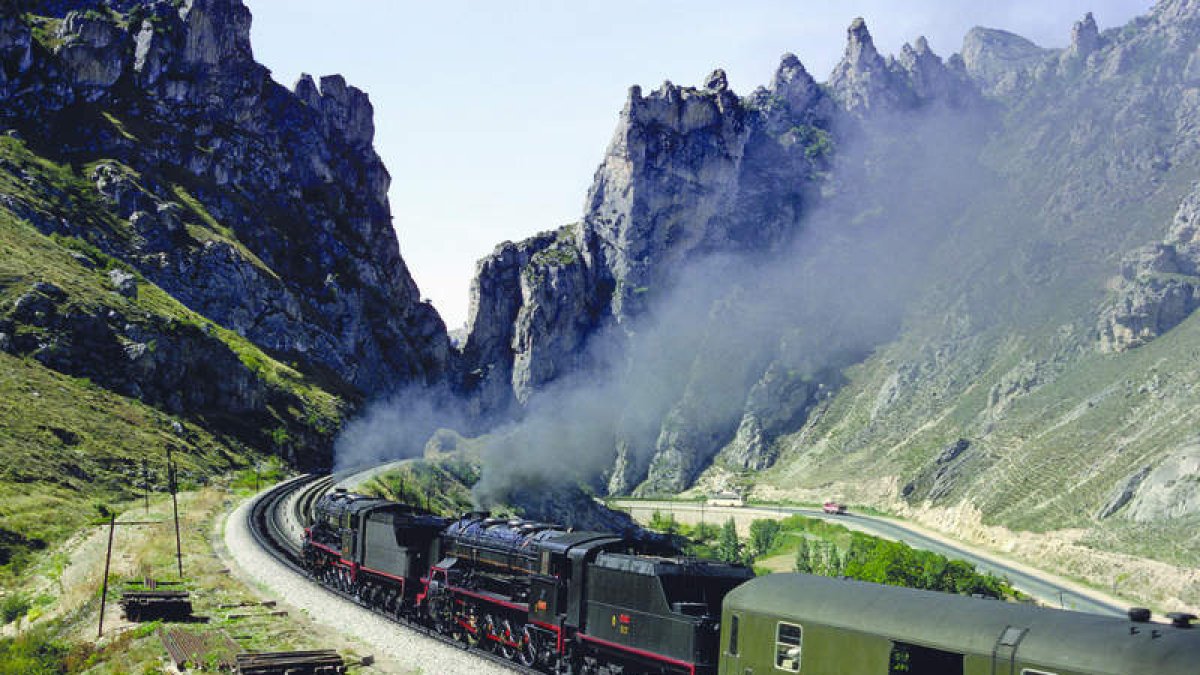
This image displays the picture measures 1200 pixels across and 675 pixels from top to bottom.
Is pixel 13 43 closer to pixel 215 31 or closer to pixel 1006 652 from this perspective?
pixel 215 31

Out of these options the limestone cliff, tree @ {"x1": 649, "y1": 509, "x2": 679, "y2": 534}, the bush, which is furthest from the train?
tree @ {"x1": 649, "y1": 509, "x2": 679, "y2": 534}

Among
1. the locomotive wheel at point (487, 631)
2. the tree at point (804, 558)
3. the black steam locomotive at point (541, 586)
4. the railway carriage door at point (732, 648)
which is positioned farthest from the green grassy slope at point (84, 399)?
the tree at point (804, 558)

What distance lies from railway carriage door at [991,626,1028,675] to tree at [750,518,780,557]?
318ft

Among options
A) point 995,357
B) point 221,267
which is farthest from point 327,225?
point 995,357

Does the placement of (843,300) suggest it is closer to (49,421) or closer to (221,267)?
(221,267)

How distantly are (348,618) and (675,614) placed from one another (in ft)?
54.7

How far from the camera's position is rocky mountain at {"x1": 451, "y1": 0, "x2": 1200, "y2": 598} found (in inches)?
4144

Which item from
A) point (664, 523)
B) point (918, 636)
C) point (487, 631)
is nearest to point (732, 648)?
point (918, 636)

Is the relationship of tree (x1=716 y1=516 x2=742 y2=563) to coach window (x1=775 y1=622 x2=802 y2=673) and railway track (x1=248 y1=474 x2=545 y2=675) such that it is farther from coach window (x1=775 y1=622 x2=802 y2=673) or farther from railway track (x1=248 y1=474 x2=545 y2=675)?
coach window (x1=775 y1=622 x2=802 y2=673)

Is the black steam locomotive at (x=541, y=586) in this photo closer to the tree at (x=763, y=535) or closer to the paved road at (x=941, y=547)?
the paved road at (x=941, y=547)

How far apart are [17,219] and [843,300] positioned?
150328mm

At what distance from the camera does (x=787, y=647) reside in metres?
19.0

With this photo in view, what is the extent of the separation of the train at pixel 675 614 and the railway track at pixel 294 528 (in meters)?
0.98

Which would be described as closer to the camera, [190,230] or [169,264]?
[169,264]
